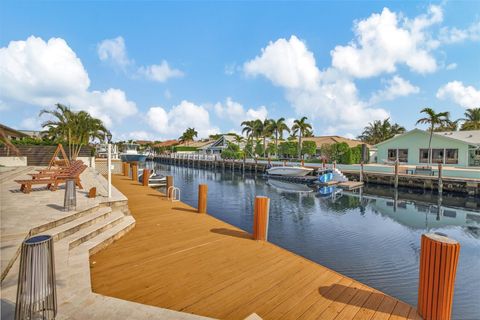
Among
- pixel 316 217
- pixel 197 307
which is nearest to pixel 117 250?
pixel 197 307

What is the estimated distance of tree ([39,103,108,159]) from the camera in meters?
27.2

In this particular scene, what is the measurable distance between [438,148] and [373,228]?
28.4 m

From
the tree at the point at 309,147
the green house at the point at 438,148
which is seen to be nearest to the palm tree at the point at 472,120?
the green house at the point at 438,148

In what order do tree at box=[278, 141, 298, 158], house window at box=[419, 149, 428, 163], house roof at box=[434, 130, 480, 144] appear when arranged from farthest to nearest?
tree at box=[278, 141, 298, 158] → house window at box=[419, 149, 428, 163] → house roof at box=[434, 130, 480, 144]

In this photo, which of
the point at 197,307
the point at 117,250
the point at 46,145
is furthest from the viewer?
the point at 46,145

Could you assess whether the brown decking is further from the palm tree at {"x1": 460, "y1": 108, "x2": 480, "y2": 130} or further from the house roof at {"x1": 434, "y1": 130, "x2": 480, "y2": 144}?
the palm tree at {"x1": 460, "y1": 108, "x2": 480, "y2": 130}

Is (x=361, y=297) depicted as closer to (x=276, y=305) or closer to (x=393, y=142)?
(x=276, y=305)

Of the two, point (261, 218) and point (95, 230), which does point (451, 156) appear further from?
point (95, 230)

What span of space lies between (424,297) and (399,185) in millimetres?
24876

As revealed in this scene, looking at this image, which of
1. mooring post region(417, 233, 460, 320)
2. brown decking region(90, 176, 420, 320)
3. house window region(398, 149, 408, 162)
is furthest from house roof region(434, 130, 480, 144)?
brown decking region(90, 176, 420, 320)

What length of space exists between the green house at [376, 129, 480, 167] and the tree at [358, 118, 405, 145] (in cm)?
2081

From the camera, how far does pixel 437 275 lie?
11.0 feet

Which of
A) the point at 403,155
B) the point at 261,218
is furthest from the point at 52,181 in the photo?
the point at 403,155

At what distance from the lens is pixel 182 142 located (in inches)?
3506
